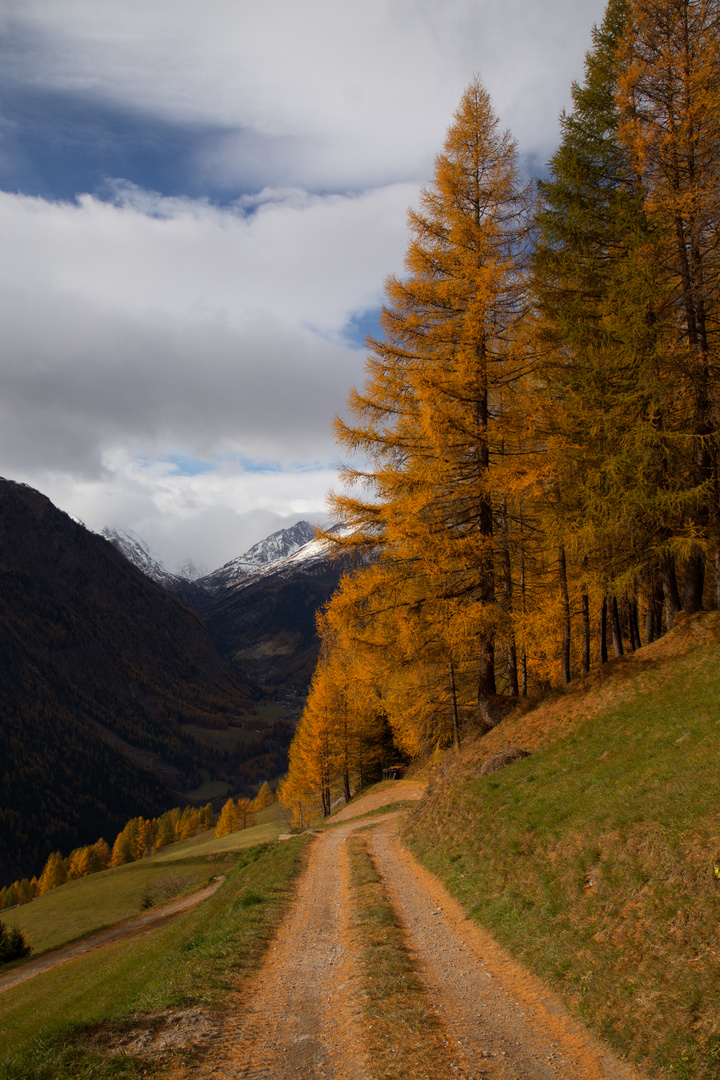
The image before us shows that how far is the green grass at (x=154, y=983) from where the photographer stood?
5.07 meters

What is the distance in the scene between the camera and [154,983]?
761 centimetres

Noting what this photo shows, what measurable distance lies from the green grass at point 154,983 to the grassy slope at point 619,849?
3765mm

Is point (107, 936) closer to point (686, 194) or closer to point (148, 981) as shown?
point (148, 981)

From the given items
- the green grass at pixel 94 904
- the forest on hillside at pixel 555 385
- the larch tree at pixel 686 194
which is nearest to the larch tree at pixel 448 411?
the forest on hillside at pixel 555 385

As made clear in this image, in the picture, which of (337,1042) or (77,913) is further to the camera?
(77,913)

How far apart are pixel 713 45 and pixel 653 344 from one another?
7.64 meters

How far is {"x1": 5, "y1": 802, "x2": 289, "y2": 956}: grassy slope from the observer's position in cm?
3462

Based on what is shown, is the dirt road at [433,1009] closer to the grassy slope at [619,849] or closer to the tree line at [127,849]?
the grassy slope at [619,849]

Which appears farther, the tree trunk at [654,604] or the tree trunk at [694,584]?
the tree trunk at [654,604]

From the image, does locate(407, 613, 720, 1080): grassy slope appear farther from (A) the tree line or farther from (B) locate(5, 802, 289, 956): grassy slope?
(A) the tree line

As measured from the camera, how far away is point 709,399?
14.3 meters

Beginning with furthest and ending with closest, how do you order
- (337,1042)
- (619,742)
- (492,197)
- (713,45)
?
(492,197)
(713,45)
(619,742)
(337,1042)

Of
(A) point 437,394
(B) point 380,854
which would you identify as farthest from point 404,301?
(B) point 380,854

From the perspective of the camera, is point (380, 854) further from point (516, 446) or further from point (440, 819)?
point (516, 446)
